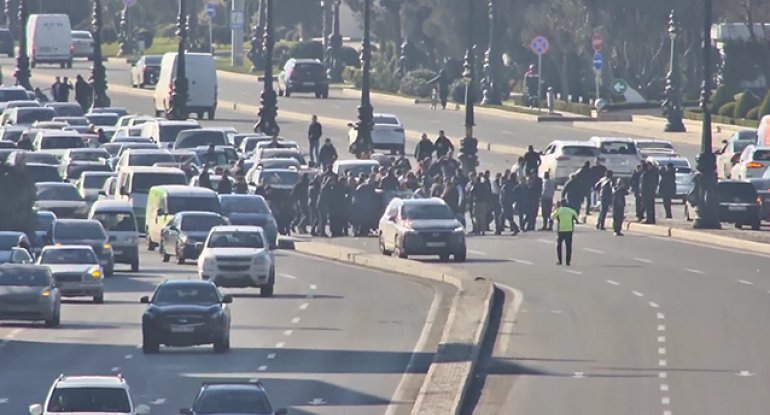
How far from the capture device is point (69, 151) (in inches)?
2522

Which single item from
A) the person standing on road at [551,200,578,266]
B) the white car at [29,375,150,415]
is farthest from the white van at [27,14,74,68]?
the white car at [29,375,150,415]

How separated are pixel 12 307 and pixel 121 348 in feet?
11.8

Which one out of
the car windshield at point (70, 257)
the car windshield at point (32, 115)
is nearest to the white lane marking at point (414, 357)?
the car windshield at point (70, 257)

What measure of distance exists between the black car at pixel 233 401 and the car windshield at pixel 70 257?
1924cm

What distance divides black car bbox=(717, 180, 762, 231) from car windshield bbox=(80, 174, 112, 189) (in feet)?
51.6

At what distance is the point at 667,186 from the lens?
5712 centimetres

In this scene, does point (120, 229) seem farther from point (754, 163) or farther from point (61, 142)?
point (754, 163)

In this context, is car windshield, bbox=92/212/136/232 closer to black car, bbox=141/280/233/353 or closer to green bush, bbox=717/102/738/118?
black car, bbox=141/280/233/353

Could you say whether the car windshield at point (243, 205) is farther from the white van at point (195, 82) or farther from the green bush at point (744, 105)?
the green bush at point (744, 105)

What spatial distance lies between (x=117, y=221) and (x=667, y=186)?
1467cm

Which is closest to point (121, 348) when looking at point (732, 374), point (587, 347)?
point (587, 347)

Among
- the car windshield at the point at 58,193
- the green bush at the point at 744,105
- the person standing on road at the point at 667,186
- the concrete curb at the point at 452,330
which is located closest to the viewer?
the concrete curb at the point at 452,330

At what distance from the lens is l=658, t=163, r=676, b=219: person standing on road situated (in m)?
56.9

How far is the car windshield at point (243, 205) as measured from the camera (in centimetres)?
5259
